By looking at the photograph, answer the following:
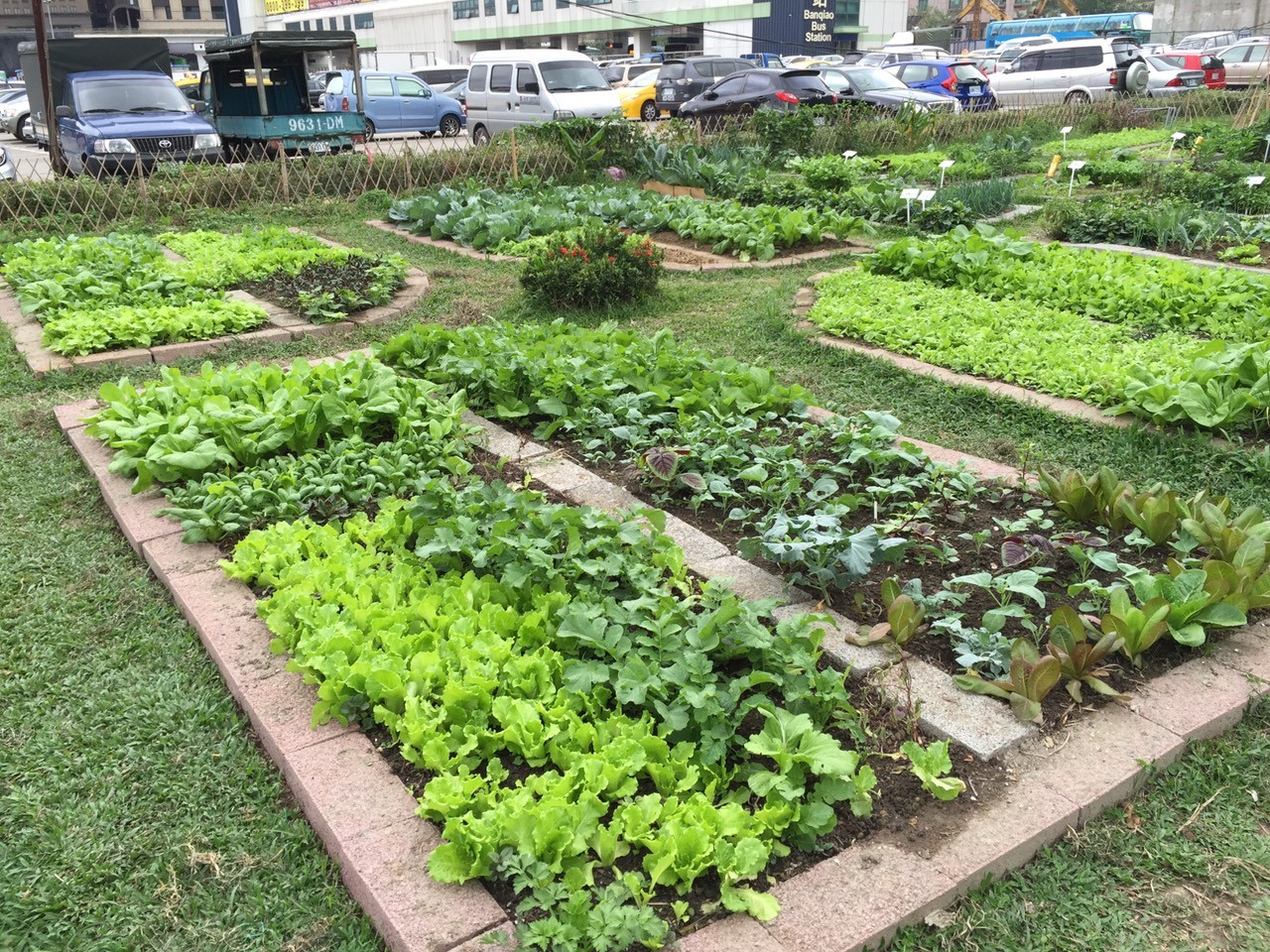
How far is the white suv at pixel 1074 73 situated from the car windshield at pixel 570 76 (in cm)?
1141

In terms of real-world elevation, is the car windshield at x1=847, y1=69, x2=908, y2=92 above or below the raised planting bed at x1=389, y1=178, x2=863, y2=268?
above

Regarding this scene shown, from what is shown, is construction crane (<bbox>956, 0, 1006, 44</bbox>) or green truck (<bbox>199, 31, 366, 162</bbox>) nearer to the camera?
green truck (<bbox>199, 31, 366, 162</bbox>)

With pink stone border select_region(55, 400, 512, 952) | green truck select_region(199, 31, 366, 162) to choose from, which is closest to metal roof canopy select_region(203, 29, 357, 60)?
green truck select_region(199, 31, 366, 162)

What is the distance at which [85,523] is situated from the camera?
4.27 meters

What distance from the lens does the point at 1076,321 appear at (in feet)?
20.9

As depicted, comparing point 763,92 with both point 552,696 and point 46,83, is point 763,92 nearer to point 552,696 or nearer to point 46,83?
point 46,83

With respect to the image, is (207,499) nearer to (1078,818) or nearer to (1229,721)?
(1078,818)

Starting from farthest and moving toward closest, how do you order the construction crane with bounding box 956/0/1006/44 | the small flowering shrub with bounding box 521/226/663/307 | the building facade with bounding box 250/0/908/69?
the construction crane with bounding box 956/0/1006/44
the building facade with bounding box 250/0/908/69
the small flowering shrub with bounding box 521/226/663/307

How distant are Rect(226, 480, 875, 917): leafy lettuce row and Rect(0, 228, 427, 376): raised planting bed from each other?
3.46 metres

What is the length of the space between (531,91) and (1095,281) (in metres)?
13.8

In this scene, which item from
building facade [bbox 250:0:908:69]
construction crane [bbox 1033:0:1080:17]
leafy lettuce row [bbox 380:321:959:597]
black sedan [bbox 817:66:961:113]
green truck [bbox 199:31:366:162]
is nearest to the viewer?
leafy lettuce row [bbox 380:321:959:597]

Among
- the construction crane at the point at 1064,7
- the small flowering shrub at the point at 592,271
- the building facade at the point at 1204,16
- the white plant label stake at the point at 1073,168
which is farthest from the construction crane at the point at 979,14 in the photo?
the small flowering shrub at the point at 592,271

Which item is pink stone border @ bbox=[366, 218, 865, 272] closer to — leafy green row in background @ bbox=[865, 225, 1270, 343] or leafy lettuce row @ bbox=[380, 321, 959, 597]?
leafy green row in background @ bbox=[865, 225, 1270, 343]

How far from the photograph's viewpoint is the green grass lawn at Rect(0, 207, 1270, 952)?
2.30 meters
